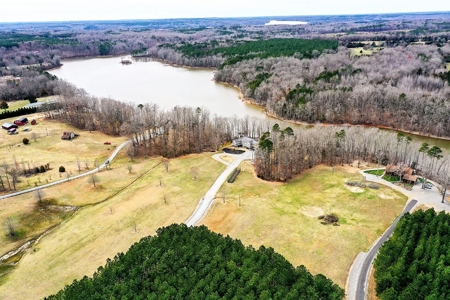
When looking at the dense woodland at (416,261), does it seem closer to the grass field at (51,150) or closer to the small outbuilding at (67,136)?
the grass field at (51,150)

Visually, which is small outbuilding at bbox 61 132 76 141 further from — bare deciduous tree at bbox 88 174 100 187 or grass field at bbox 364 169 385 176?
grass field at bbox 364 169 385 176

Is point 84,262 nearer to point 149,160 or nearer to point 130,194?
point 130,194

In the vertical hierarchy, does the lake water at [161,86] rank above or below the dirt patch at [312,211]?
above

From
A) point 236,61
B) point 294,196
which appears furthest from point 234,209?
point 236,61

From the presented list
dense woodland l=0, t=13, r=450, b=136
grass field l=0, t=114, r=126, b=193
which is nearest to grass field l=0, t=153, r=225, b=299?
grass field l=0, t=114, r=126, b=193

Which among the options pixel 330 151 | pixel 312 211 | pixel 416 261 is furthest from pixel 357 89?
pixel 416 261

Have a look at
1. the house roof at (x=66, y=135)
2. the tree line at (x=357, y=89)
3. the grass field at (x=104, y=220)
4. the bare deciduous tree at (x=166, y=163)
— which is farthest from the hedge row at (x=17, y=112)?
the tree line at (x=357, y=89)
